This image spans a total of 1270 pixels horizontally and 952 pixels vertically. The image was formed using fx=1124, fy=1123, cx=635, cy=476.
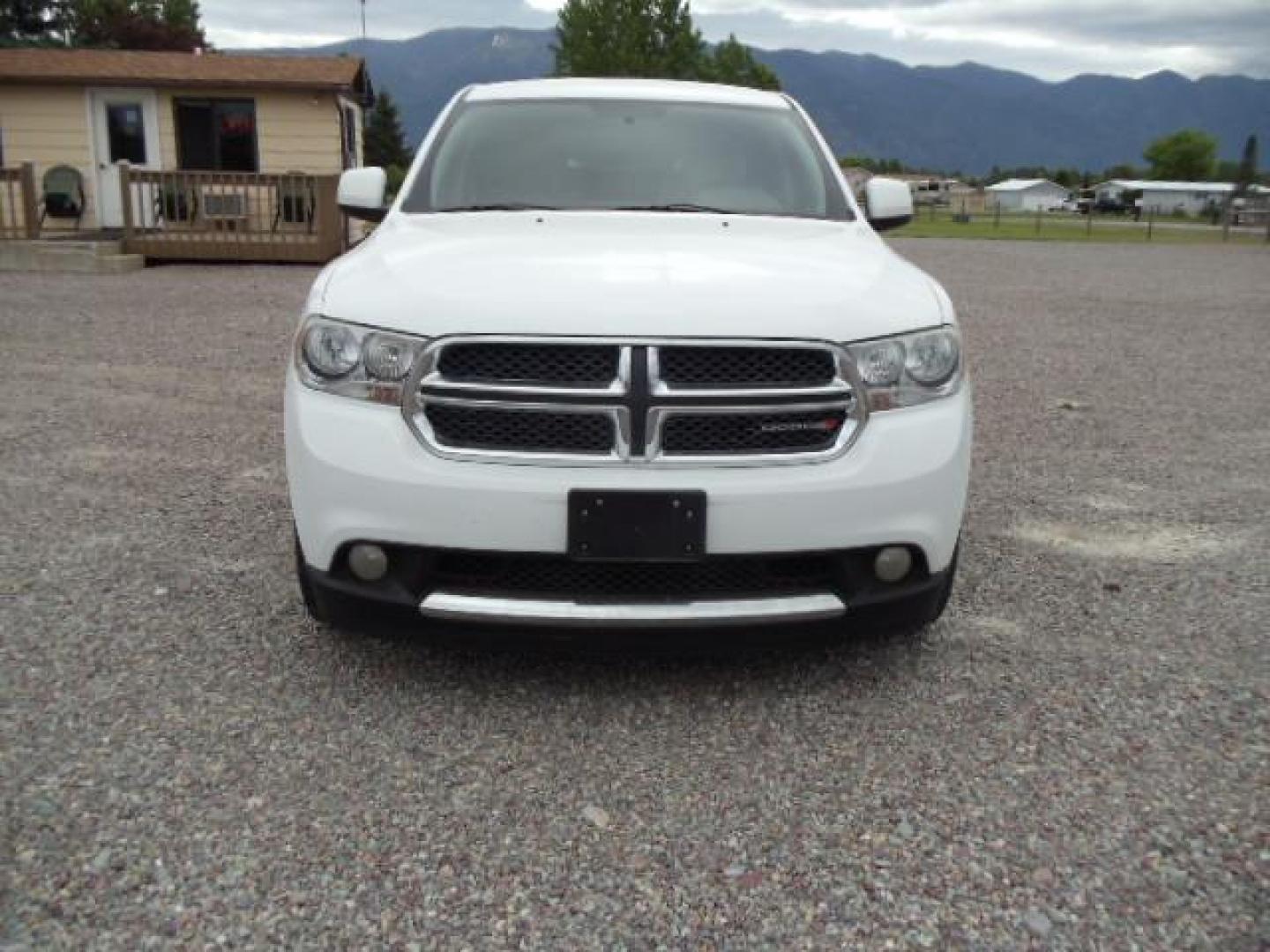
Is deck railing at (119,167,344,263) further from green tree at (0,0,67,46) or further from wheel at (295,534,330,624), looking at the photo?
green tree at (0,0,67,46)

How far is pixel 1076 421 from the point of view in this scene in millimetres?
6949

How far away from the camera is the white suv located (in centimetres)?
272

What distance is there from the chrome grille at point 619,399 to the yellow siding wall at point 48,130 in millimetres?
19658

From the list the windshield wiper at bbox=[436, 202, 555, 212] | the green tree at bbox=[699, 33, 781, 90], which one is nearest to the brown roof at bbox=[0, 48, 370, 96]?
the windshield wiper at bbox=[436, 202, 555, 212]

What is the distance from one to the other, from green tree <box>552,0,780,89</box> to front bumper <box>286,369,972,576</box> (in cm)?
4611

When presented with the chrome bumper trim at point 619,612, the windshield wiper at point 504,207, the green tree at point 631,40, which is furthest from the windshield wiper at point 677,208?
the green tree at point 631,40

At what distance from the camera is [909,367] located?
2.94m

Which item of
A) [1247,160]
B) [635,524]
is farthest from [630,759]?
[1247,160]

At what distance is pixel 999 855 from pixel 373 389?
182 centimetres

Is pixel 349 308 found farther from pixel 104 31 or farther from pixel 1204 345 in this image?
pixel 104 31

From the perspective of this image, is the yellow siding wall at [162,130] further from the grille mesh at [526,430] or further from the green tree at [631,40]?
the green tree at [631,40]

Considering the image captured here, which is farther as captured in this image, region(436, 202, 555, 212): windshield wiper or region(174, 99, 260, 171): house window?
region(174, 99, 260, 171): house window

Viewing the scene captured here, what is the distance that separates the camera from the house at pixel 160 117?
766 inches

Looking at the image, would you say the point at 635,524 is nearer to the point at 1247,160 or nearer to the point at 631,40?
the point at 1247,160
